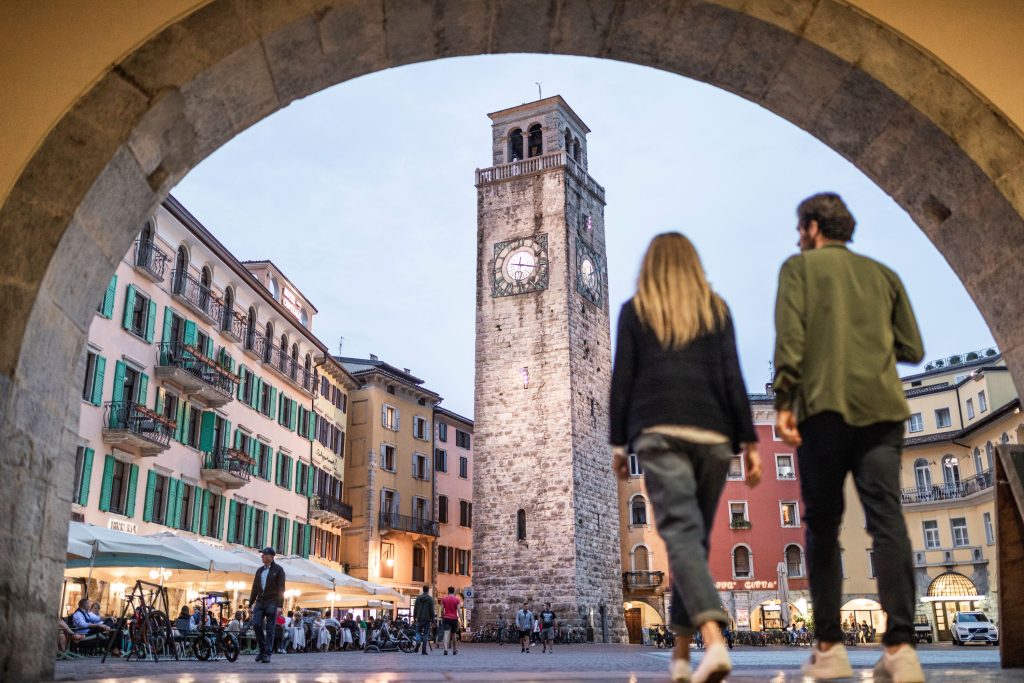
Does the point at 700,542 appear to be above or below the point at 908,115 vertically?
below

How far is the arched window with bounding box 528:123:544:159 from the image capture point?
42.6 meters

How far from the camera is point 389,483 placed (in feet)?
145

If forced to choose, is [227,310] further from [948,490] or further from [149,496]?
[948,490]

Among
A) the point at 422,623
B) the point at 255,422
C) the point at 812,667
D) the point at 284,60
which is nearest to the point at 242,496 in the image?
→ the point at 255,422

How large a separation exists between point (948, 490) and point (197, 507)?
1228 inches

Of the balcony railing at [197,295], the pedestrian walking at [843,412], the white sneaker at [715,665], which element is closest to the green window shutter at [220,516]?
the balcony railing at [197,295]

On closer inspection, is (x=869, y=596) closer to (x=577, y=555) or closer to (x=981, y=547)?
(x=981, y=547)

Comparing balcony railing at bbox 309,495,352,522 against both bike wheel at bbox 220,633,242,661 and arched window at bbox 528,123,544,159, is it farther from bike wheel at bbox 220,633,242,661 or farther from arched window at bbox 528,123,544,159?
bike wheel at bbox 220,633,242,661

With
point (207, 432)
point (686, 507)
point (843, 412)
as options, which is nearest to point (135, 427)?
point (207, 432)

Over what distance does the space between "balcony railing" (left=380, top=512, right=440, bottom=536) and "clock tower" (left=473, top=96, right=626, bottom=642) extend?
22.5 feet

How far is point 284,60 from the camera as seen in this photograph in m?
5.75

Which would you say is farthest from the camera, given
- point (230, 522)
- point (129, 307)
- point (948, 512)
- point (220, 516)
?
point (948, 512)

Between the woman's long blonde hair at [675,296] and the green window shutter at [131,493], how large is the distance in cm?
2224

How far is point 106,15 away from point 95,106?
473 millimetres
